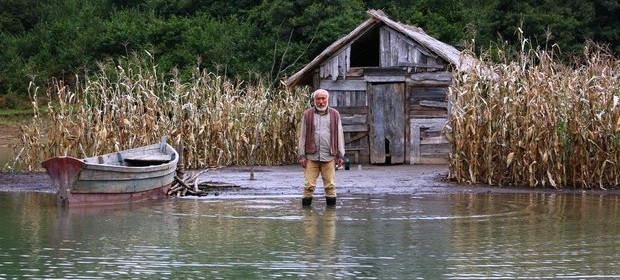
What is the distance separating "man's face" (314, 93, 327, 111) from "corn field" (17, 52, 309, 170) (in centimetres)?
634

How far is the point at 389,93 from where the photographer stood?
25375mm

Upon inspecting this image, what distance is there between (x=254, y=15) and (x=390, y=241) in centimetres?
2761

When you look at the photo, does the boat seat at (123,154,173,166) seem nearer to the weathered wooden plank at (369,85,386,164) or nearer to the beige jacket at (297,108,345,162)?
the beige jacket at (297,108,345,162)

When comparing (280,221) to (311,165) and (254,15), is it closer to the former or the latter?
(311,165)

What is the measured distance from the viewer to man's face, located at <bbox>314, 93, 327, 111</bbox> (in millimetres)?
16203

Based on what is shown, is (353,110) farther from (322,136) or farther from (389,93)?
(322,136)

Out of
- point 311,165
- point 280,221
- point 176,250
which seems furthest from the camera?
point 311,165

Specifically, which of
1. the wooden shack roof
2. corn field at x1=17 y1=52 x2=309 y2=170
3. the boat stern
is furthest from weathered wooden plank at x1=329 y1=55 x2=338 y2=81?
the boat stern

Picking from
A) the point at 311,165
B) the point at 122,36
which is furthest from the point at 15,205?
the point at 122,36

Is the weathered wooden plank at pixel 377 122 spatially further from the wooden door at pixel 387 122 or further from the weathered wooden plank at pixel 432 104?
the weathered wooden plank at pixel 432 104

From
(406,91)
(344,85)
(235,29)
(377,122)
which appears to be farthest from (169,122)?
(235,29)

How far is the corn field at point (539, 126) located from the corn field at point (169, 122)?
15.2 ft

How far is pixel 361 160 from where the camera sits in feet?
84.5

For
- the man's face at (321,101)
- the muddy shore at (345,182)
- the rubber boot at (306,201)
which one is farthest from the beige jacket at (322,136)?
the muddy shore at (345,182)
